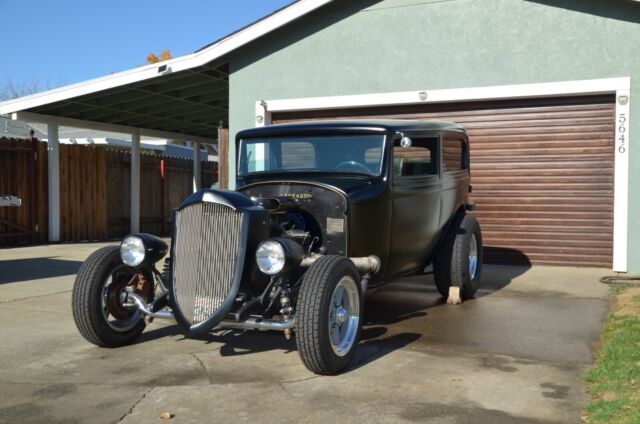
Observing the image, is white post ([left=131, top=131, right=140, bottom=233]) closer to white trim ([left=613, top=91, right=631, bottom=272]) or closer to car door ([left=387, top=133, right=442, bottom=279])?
car door ([left=387, top=133, right=442, bottom=279])

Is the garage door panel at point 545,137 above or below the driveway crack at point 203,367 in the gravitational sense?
above

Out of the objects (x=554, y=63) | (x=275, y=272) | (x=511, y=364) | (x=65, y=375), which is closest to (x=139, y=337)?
(x=65, y=375)

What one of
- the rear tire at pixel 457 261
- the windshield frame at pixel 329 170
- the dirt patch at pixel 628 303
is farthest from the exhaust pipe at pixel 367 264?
the dirt patch at pixel 628 303

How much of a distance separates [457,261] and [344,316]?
2.51 m

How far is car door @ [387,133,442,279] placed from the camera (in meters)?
5.82

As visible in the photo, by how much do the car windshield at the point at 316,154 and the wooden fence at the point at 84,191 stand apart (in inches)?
325

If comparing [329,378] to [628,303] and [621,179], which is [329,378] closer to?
[628,303]

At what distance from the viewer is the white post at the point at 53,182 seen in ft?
43.3

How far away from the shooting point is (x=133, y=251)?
16.1 feet

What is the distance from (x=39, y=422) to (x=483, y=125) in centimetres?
808

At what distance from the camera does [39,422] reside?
348cm

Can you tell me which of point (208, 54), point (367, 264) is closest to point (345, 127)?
point (367, 264)

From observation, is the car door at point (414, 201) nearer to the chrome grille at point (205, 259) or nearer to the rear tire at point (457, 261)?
the rear tire at point (457, 261)

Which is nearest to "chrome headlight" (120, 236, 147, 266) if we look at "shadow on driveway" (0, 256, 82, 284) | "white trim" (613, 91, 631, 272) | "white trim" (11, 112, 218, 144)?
"shadow on driveway" (0, 256, 82, 284)
